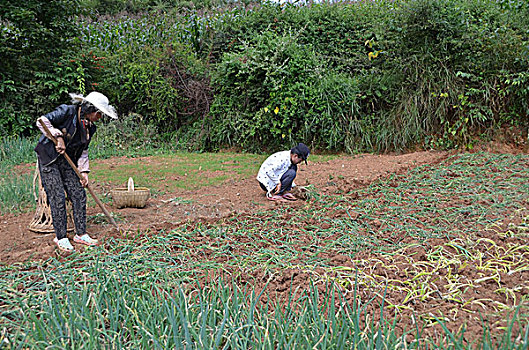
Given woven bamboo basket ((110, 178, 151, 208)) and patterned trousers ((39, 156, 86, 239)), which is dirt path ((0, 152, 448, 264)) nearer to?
woven bamboo basket ((110, 178, 151, 208))

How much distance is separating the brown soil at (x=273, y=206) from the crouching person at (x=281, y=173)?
0.17m

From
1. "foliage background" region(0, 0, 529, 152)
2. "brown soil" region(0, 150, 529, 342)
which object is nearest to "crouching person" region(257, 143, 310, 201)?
"brown soil" region(0, 150, 529, 342)

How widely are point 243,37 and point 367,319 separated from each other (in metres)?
9.17

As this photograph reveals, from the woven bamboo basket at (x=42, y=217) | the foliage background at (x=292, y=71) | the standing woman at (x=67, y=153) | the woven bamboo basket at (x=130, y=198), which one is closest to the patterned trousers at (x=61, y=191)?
the standing woman at (x=67, y=153)

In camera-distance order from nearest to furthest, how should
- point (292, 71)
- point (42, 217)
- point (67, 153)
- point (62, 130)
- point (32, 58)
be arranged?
point (62, 130), point (67, 153), point (42, 217), point (292, 71), point (32, 58)

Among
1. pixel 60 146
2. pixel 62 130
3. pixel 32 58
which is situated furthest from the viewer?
pixel 32 58

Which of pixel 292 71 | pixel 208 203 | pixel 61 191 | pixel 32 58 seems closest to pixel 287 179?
pixel 208 203

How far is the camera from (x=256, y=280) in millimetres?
2500

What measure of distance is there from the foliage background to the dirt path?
1019 millimetres

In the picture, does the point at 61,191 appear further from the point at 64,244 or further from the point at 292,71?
the point at 292,71

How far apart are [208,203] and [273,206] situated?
2.75 feet

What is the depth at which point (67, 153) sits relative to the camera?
3664 millimetres

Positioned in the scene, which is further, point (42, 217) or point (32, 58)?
point (32, 58)

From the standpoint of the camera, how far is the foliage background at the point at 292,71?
25.7ft
